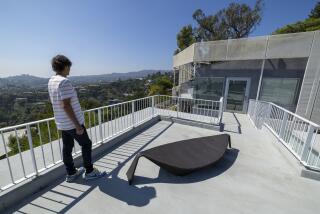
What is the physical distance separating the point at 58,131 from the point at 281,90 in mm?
8180

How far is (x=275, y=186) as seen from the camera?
97.7 inches

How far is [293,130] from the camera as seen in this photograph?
3504 millimetres

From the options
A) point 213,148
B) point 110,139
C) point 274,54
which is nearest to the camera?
point 213,148

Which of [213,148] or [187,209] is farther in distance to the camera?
[213,148]

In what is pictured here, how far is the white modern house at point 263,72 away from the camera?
5.39m

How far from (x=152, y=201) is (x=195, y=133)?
2.95 metres

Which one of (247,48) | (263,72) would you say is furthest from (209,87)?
(247,48)

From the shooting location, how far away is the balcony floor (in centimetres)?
201

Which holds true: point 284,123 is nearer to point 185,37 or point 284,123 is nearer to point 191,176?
point 191,176

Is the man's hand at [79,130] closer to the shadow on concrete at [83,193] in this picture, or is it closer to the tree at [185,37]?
the shadow on concrete at [83,193]

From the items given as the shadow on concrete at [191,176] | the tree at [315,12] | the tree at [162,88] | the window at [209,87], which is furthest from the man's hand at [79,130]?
the tree at [315,12]

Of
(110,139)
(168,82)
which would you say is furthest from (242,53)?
(168,82)

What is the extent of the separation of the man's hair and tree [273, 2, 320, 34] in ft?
50.3

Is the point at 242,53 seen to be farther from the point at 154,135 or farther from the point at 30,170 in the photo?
the point at 30,170
